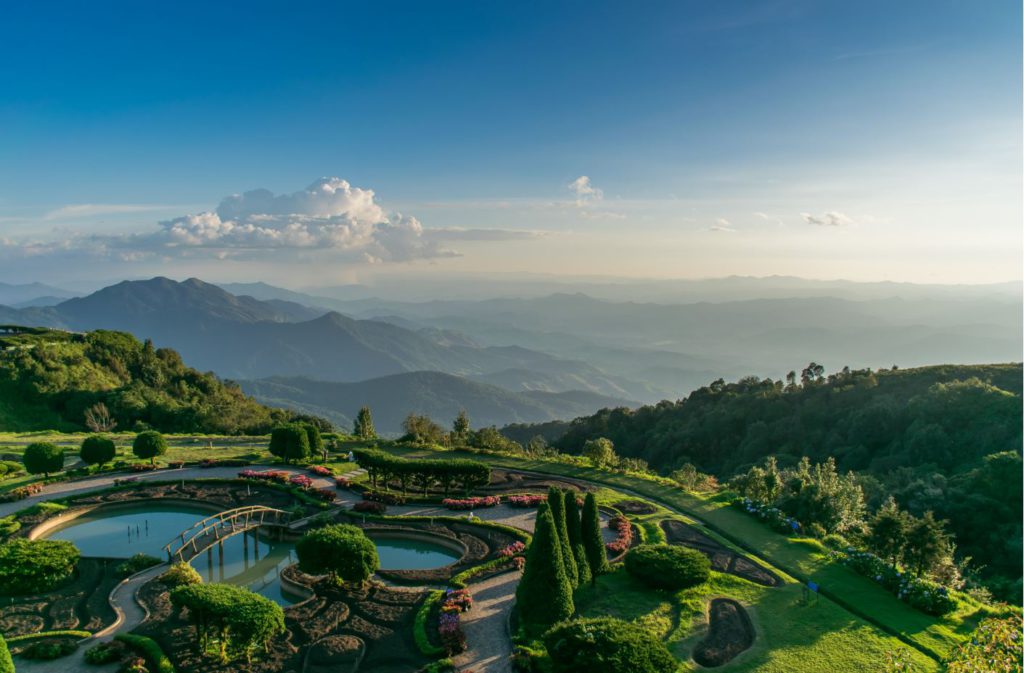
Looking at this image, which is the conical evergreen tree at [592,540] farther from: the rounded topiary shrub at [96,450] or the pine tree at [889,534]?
the rounded topiary shrub at [96,450]

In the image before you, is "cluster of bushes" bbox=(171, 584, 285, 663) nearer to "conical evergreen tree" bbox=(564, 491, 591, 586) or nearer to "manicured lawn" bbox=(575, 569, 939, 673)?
"conical evergreen tree" bbox=(564, 491, 591, 586)

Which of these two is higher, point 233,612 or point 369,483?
point 233,612

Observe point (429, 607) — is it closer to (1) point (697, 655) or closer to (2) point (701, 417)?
(1) point (697, 655)

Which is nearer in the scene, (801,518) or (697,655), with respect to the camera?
(697,655)

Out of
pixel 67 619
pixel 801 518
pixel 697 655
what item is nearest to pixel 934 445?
pixel 801 518

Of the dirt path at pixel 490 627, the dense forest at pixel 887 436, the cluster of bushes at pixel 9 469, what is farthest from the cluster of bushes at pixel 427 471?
the dense forest at pixel 887 436
